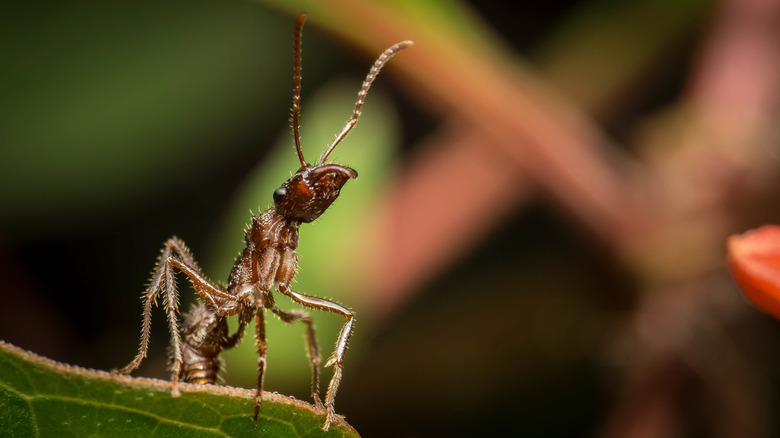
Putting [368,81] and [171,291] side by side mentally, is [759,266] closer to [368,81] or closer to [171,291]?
[368,81]

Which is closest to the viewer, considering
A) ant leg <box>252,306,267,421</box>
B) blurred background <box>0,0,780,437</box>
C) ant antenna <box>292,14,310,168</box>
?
ant leg <box>252,306,267,421</box>

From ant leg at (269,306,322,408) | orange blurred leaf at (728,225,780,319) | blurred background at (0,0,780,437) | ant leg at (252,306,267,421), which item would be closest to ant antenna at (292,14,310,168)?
blurred background at (0,0,780,437)

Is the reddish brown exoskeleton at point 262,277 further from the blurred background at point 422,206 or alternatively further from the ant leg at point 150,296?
the blurred background at point 422,206

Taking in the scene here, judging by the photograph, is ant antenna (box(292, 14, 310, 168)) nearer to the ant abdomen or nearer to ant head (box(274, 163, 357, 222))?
ant head (box(274, 163, 357, 222))

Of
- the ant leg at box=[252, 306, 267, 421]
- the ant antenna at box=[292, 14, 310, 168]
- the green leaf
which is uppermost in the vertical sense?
the ant antenna at box=[292, 14, 310, 168]

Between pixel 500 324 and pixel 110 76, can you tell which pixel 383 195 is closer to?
pixel 500 324

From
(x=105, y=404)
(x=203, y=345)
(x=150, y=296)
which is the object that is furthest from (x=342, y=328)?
(x=105, y=404)

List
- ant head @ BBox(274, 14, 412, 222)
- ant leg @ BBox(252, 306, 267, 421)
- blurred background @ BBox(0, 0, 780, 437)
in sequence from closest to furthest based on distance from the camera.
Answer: ant leg @ BBox(252, 306, 267, 421)
ant head @ BBox(274, 14, 412, 222)
blurred background @ BBox(0, 0, 780, 437)
